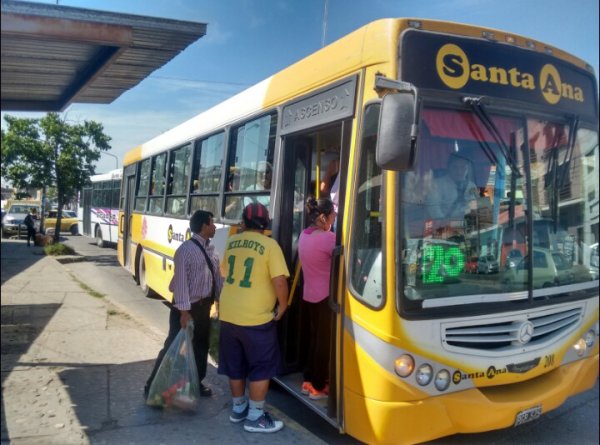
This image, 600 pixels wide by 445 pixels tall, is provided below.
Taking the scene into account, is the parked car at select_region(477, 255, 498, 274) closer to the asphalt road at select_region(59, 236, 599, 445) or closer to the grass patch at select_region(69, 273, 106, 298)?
the asphalt road at select_region(59, 236, 599, 445)

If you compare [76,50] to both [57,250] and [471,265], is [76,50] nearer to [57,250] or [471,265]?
[471,265]

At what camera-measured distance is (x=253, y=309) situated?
3998 mm

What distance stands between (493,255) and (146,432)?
294 cm

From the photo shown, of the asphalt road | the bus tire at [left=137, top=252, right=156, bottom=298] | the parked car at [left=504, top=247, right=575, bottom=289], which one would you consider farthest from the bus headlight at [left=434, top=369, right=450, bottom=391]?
the bus tire at [left=137, top=252, right=156, bottom=298]

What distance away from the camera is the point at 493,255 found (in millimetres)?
3568

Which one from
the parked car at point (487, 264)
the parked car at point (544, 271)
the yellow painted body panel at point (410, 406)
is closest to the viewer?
the yellow painted body panel at point (410, 406)

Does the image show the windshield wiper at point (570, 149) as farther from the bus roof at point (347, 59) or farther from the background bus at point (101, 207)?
the background bus at point (101, 207)

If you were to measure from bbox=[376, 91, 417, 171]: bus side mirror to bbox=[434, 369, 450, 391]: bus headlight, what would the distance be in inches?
52.2

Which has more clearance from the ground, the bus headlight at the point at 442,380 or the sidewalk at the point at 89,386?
the bus headlight at the point at 442,380

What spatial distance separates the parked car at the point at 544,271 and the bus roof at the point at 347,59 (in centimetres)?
152

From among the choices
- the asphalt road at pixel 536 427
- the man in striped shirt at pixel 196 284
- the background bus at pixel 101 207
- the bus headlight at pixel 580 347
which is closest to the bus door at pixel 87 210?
the background bus at pixel 101 207

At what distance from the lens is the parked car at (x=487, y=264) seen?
3.53m

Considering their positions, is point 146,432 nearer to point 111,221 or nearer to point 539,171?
point 539,171

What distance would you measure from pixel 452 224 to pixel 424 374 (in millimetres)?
987
